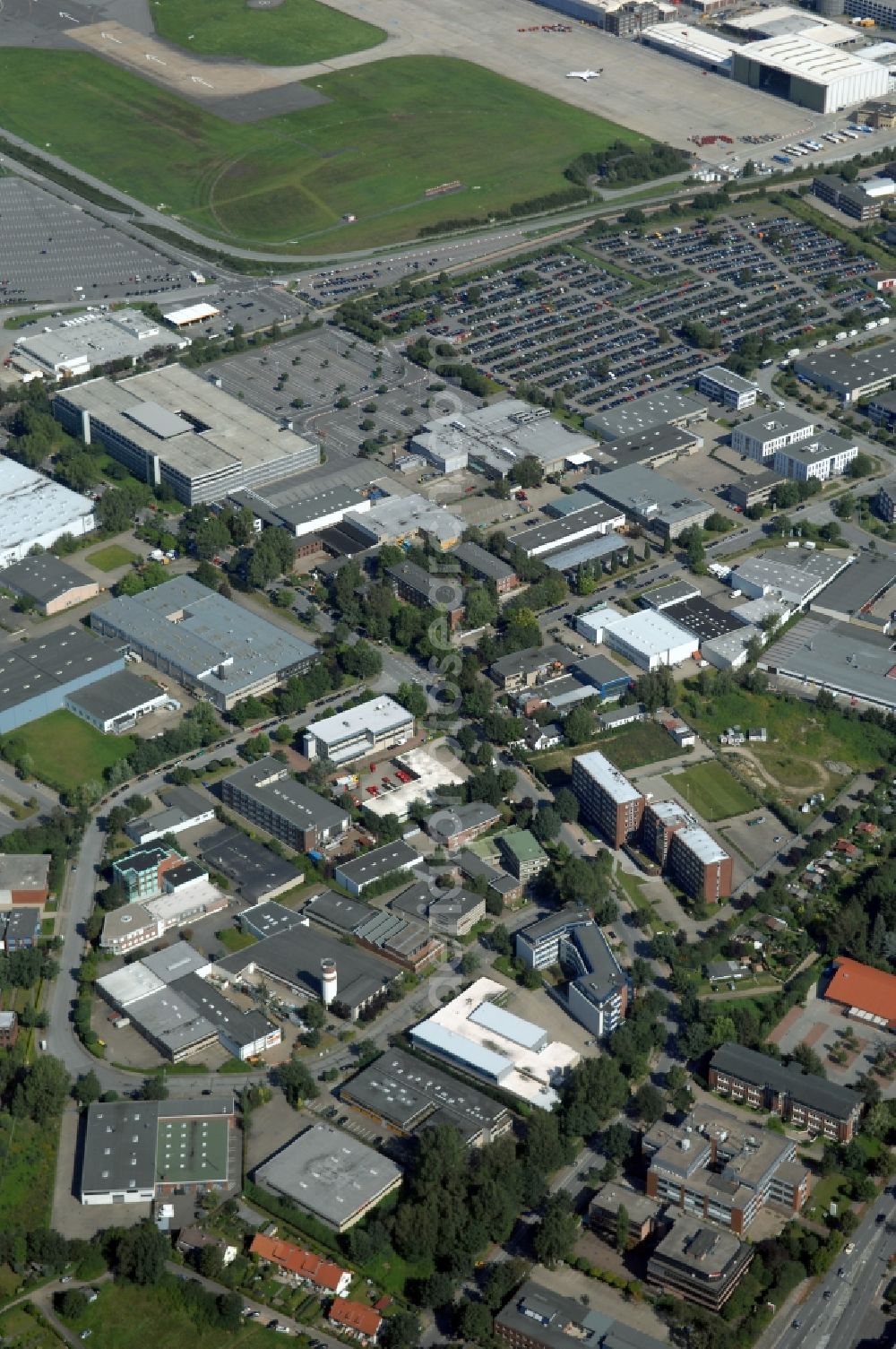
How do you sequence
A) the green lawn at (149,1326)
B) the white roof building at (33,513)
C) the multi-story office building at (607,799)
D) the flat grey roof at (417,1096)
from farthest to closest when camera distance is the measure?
the white roof building at (33,513)
the multi-story office building at (607,799)
the flat grey roof at (417,1096)
the green lawn at (149,1326)

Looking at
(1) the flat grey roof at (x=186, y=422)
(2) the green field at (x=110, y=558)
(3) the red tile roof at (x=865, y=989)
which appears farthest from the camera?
(1) the flat grey roof at (x=186, y=422)

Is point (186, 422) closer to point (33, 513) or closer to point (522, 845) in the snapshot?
point (33, 513)

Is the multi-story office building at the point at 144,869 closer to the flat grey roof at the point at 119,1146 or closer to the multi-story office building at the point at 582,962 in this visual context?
the flat grey roof at the point at 119,1146

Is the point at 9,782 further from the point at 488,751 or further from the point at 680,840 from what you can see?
the point at 680,840

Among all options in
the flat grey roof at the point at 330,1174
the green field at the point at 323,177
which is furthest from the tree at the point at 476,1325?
the green field at the point at 323,177

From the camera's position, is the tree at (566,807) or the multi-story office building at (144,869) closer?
the multi-story office building at (144,869)

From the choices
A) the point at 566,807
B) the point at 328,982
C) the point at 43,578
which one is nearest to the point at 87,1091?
the point at 328,982

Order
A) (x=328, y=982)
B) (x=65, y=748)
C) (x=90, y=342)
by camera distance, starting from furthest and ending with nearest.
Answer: (x=90, y=342), (x=65, y=748), (x=328, y=982)

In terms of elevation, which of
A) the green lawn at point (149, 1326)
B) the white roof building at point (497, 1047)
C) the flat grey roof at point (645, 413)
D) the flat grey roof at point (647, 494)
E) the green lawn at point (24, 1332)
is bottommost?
the green lawn at point (24, 1332)
